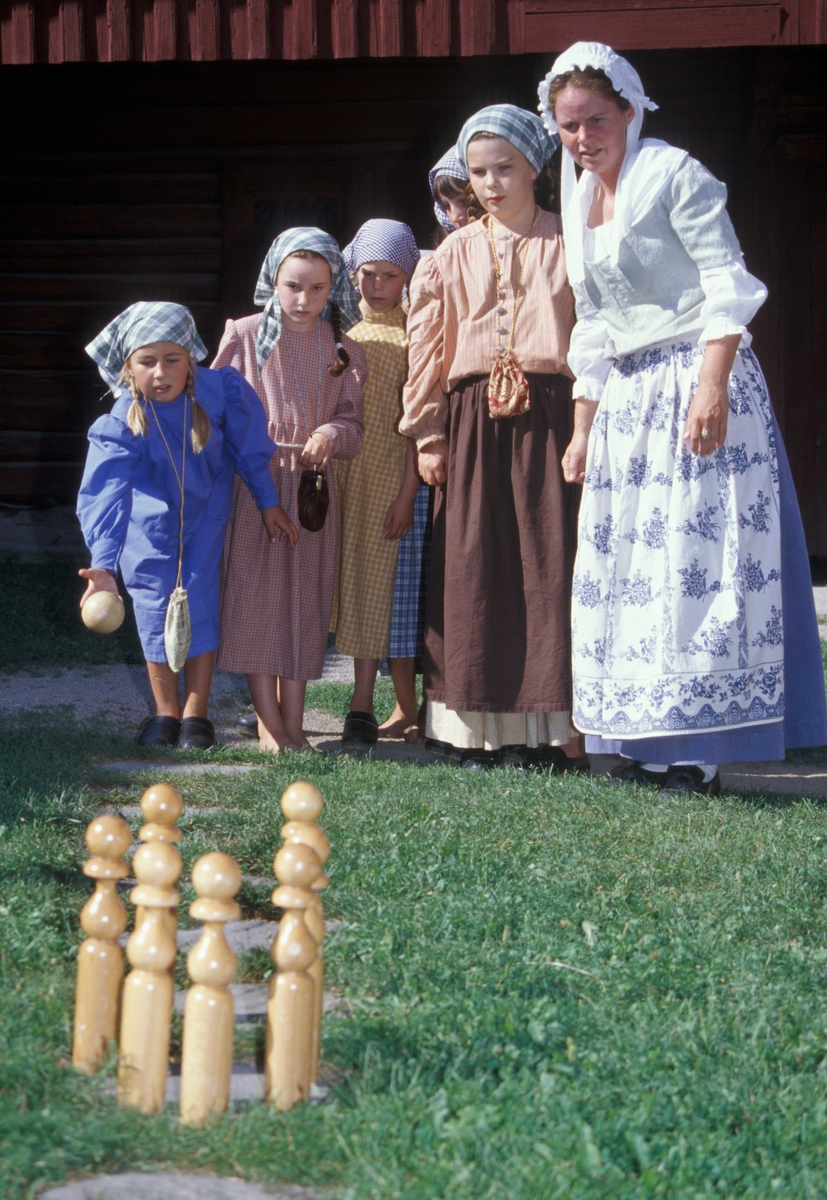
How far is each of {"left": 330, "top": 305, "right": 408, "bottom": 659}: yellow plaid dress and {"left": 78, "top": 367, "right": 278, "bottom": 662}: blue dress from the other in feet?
1.23

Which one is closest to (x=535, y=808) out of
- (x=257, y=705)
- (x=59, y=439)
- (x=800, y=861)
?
(x=800, y=861)

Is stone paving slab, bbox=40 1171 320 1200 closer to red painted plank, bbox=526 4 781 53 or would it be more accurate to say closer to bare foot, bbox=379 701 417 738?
bare foot, bbox=379 701 417 738

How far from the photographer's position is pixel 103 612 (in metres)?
3.37

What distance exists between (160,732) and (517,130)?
2.13 metres

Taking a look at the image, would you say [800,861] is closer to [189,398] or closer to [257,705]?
[257,705]

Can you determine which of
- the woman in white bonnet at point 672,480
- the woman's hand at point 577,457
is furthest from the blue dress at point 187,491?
the woman in white bonnet at point 672,480

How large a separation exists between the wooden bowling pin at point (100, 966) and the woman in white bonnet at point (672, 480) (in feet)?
6.44

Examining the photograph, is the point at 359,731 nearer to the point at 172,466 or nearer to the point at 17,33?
the point at 172,466

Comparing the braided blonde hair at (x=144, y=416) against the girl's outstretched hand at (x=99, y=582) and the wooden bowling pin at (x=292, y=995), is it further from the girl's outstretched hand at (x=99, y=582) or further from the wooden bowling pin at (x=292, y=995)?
the wooden bowling pin at (x=292, y=995)

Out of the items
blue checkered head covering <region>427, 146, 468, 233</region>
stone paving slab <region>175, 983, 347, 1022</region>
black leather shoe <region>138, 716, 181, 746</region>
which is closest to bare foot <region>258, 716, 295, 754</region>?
black leather shoe <region>138, 716, 181, 746</region>

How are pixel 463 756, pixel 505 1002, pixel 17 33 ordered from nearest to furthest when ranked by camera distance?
pixel 505 1002, pixel 463 756, pixel 17 33

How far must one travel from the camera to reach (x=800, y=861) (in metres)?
2.83

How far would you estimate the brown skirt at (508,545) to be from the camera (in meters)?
3.82

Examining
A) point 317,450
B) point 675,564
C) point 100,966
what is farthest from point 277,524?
point 100,966
